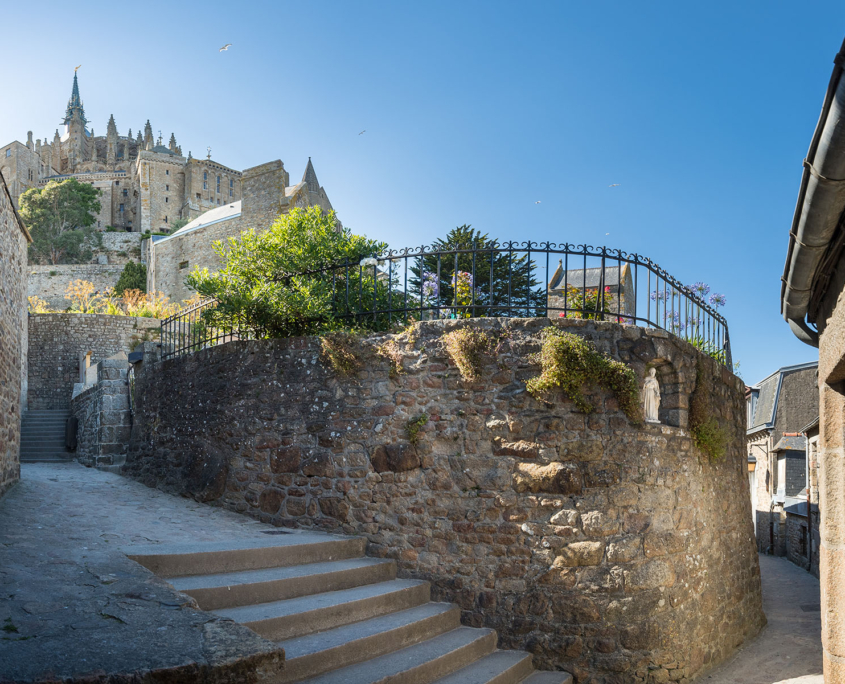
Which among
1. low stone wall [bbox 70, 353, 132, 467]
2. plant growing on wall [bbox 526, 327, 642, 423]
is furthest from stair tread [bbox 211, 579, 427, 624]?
low stone wall [bbox 70, 353, 132, 467]

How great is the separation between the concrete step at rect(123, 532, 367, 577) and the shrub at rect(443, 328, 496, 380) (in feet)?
6.39

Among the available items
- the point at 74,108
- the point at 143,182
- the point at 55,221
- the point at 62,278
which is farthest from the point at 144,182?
the point at 74,108

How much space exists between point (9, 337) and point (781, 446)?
668 inches

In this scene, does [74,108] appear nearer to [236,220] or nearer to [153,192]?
[153,192]

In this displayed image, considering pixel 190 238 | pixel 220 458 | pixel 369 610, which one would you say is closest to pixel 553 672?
pixel 369 610

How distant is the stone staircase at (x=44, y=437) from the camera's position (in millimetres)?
13673

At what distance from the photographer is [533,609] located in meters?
5.91

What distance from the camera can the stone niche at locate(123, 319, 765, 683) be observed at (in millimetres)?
5879

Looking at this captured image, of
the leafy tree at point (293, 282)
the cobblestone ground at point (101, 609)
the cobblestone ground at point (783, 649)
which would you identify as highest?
the leafy tree at point (293, 282)

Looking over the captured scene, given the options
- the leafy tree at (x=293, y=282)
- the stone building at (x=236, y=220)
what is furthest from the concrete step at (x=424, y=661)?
the stone building at (x=236, y=220)

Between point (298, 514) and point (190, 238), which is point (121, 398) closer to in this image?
point (298, 514)

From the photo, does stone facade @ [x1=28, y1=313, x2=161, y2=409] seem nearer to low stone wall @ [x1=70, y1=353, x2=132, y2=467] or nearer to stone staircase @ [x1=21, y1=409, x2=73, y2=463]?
stone staircase @ [x1=21, y1=409, x2=73, y2=463]

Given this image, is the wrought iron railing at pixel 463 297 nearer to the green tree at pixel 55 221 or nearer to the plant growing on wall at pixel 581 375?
the plant growing on wall at pixel 581 375

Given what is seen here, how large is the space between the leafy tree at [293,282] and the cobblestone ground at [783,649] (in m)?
5.07
